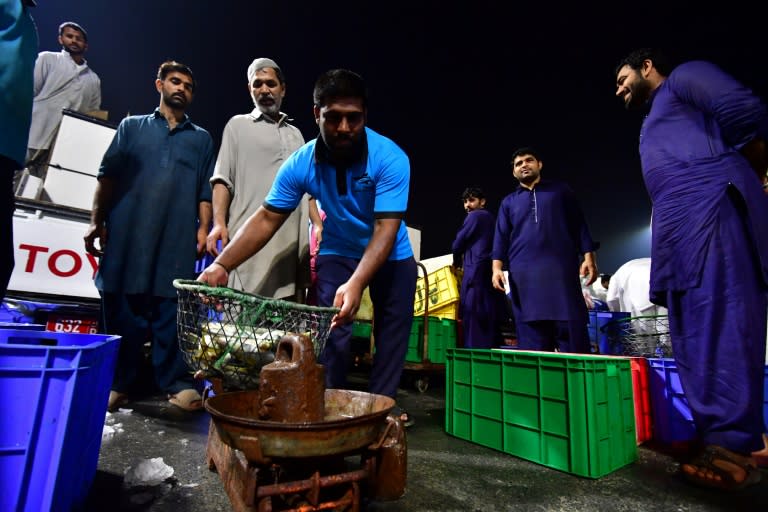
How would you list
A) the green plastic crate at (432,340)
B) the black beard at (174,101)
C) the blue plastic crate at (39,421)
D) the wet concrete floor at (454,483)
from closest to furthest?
the blue plastic crate at (39,421) → the wet concrete floor at (454,483) → the black beard at (174,101) → the green plastic crate at (432,340)

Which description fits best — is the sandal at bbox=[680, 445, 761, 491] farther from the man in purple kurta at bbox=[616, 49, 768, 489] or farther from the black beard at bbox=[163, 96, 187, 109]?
the black beard at bbox=[163, 96, 187, 109]

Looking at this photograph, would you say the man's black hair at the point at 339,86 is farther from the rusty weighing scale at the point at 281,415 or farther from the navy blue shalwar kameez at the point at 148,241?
the navy blue shalwar kameez at the point at 148,241

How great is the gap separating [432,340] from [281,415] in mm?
3336

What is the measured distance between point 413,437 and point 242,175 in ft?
6.42

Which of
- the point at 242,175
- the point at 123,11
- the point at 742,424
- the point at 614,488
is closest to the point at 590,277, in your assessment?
the point at 742,424

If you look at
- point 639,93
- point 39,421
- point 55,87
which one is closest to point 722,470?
point 639,93

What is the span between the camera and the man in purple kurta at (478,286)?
4348 mm

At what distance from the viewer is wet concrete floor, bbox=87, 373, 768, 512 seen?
130 centimetres

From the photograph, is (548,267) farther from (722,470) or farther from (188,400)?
(188,400)

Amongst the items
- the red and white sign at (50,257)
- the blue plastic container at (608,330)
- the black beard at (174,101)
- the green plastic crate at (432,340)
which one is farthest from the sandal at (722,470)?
the red and white sign at (50,257)

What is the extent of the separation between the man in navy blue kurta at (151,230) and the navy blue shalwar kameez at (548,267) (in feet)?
7.78

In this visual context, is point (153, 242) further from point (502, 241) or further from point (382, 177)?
point (502, 241)

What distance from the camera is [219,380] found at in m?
1.38

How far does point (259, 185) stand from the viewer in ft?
8.33
